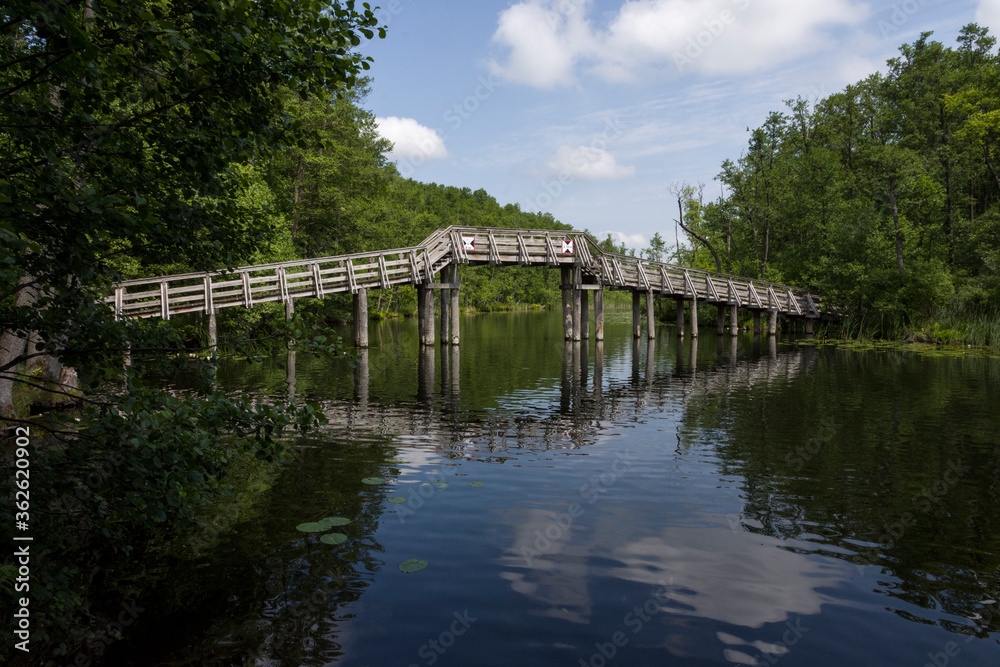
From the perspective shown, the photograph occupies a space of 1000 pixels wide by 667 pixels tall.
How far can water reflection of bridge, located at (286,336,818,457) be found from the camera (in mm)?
11242

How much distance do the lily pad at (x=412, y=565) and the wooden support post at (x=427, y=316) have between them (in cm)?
1970

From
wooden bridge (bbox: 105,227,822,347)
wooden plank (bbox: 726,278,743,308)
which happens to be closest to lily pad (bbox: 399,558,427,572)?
wooden bridge (bbox: 105,227,822,347)

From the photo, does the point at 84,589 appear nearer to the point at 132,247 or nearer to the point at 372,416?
the point at 132,247

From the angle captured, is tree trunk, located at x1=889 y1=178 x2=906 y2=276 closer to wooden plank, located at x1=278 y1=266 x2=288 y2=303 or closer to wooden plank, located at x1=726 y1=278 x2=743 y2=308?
wooden plank, located at x1=726 y1=278 x2=743 y2=308

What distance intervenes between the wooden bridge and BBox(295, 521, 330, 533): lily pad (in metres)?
11.6

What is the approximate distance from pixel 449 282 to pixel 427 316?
6.14 feet

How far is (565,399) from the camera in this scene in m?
15.0

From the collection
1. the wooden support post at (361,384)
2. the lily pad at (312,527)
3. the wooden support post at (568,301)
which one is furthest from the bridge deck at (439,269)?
the lily pad at (312,527)

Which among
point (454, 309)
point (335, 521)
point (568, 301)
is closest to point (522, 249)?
point (454, 309)

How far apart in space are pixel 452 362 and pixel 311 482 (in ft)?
45.8

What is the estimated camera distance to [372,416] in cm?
1271

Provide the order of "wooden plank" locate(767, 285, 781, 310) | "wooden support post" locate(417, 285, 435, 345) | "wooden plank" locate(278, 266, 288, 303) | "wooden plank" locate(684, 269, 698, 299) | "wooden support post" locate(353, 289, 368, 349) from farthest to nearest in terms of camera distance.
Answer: "wooden plank" locate(767, 285, 781, 310), "wooden plank" locate(684, 269, 698, 299), "wooden support post" locate(417, 285, 435, 345), "wooden support post" locate(353, 289, 368, 349), "wooden plank" locate(278, 266, 288, 303)

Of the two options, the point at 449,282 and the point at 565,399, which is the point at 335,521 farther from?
the point at 449,282

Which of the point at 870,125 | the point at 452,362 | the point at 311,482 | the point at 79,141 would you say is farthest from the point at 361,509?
the point at 870,125
